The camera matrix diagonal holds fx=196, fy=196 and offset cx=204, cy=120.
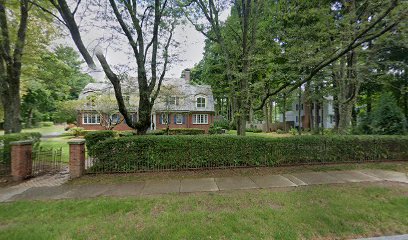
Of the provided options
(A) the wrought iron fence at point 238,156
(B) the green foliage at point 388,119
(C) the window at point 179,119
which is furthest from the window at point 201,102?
(A) the wrought iron fence at point 238,156

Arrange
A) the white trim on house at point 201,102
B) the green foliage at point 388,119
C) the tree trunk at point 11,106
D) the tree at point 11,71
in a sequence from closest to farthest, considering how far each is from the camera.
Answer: the tree at point 11,71 → the tree trunk at point 11,106 → the green foliage at point 388,119 → the white trim on house at point 201,102

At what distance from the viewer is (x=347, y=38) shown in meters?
7.03

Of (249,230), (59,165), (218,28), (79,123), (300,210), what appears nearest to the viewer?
(249,230)

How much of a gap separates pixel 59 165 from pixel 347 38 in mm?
12094

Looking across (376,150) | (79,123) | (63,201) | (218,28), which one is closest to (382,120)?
(376,150)

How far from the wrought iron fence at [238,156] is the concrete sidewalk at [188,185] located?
0.95 m

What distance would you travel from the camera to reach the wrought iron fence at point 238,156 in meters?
6.71

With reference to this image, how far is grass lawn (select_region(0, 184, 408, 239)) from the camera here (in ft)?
10.8

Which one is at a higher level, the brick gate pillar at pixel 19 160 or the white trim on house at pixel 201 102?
the white trim on house at pixel 201 102

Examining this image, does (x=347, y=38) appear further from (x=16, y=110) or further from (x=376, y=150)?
(x=16, y=110)

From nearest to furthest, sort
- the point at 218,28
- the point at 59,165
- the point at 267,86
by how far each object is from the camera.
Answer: the point at 59,165
the point at 267,86
the point at 218,28

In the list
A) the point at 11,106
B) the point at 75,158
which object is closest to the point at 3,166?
the point at 75,158

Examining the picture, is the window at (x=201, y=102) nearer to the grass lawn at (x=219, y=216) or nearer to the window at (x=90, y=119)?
the window at (x=90, y=119)

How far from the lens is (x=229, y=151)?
7152mm
